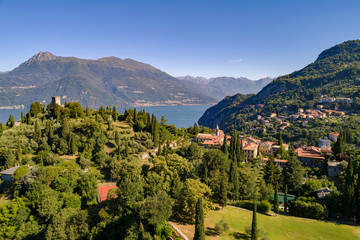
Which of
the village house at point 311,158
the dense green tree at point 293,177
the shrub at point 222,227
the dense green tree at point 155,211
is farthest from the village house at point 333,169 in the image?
the dense green tree at point 155,211

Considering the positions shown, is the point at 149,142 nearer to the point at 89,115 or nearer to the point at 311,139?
the point at 89,115

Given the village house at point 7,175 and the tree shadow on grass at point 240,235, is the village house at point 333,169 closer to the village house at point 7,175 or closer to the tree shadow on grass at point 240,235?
the tree shadow on grass at point 240,235

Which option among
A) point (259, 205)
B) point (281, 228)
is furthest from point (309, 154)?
point (281, 228)

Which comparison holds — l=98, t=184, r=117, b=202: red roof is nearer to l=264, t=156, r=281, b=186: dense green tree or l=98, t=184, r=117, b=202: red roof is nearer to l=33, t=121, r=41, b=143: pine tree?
l=33, t=121, r=41, b=143: pine tree

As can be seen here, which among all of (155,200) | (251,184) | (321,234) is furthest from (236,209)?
(155,200)

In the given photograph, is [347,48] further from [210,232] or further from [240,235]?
[210,232]
